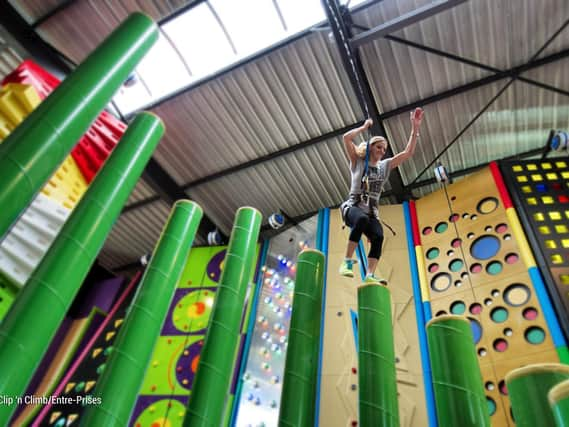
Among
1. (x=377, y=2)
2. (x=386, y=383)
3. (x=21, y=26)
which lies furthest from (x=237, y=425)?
(x=21, y=26)

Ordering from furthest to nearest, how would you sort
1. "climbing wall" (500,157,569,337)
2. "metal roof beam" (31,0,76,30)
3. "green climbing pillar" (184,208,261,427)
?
"metal roof beam" (31,0,76,30) → "climbing wall" (500,157,569,337) → "green climbing pillar" (184,208,261,427)

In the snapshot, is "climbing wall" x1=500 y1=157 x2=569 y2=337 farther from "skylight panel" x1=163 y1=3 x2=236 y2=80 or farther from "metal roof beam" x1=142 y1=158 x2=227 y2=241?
"metal roof beam" x1=142 y1=158 x2=227 y2=241

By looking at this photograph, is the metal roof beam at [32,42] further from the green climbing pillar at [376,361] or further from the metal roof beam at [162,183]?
the green climbing pillar at [376,361]

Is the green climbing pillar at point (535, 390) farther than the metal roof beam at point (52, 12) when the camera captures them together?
No

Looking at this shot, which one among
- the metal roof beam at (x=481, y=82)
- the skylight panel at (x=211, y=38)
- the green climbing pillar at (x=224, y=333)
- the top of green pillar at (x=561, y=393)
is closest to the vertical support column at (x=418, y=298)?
the metal roof beam at (x=481, y=82)

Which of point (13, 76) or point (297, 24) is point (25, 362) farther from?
point (297, 24)

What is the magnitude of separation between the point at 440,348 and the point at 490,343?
13.0 ft

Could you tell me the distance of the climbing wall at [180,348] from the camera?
723cm

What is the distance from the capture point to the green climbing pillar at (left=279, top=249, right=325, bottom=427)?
8.09ft

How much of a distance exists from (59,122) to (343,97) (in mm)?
5283

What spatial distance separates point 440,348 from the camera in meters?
2.01

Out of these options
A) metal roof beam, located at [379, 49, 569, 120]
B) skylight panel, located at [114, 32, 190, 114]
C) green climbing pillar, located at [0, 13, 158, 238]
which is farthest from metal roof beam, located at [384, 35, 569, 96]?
green climbing pillar, located at [0, 13, 158, 238]

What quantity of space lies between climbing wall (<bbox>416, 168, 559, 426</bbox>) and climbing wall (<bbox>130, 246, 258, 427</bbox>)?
3.93 meters

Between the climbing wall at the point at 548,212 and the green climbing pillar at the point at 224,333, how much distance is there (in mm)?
3797
